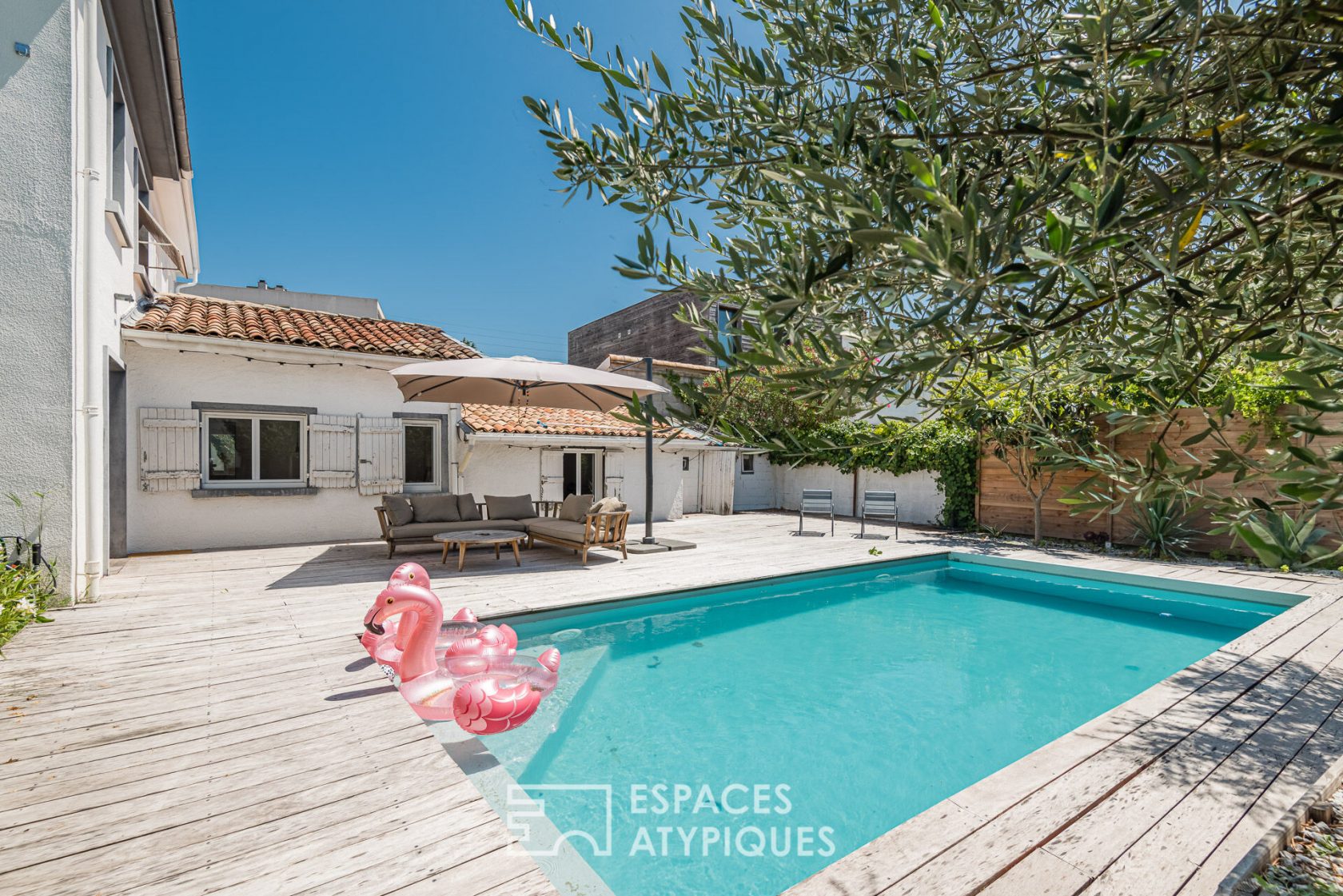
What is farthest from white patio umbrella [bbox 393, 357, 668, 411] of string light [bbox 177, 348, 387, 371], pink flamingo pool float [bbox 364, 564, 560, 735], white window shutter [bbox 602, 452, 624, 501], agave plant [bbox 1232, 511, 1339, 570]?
agave plant [bbox 1232, 511, 1339, 570]

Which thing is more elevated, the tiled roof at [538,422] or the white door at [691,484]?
the tiled roof at [538,422]

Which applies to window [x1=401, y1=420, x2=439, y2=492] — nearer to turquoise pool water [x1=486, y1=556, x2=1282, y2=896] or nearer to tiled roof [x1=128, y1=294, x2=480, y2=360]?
tiled roof [x1=128, y1=294, x2=480, y2=360]

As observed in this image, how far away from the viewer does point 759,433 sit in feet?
5.96

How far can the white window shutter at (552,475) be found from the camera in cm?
1338

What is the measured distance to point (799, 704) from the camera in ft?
16.9

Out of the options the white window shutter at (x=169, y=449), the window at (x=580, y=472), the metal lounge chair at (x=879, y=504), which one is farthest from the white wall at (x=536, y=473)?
the metal lounge chair at (x=879, y=504)

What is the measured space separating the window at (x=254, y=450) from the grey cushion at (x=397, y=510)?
2.10m

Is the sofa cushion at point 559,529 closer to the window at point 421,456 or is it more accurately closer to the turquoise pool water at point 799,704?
the turquoise pool water at point 799,704

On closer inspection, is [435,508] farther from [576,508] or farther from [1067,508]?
[1067,508]

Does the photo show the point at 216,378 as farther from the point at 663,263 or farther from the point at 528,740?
the point at 663,263

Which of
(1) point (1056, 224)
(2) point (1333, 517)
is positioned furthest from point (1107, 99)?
(2) point (1333, 517)

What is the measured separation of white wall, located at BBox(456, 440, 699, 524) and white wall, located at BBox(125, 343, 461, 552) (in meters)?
1.98

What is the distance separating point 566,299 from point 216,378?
68.1ft

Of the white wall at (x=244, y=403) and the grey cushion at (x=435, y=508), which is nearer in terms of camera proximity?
the white wall at (x=244, y=403)
